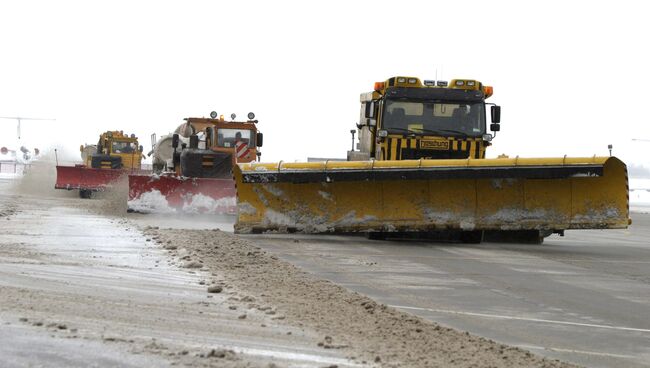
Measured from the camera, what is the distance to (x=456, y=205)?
48.9 feet

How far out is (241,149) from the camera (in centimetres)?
2539

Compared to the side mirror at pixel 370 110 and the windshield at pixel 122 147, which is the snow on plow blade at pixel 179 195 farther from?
the windshield at pixel 122 147

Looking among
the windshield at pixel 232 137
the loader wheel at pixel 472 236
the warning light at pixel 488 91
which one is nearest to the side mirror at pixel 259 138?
the windshield at pixel 232 137

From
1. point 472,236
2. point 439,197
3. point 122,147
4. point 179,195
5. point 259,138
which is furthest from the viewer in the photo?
point 122,147

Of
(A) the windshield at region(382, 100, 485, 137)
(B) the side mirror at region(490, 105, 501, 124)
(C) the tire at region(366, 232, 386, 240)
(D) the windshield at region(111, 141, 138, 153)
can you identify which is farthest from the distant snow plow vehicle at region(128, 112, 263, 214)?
(D) the windshield at region(111, 141, 138, 153)

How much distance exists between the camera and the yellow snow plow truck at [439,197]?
14.4 m

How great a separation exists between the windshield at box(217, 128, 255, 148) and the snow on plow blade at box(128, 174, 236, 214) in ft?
10.9

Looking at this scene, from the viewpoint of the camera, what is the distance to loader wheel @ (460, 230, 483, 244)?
50.7 ft

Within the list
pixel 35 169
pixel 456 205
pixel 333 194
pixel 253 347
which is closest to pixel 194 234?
pixel 333 194

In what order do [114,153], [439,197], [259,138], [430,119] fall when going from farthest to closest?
[114,153] < [259,138] < [430,119] < [439,197]

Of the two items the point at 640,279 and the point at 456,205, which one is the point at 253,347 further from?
the point at 456,205

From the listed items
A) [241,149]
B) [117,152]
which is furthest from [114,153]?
[241,149]

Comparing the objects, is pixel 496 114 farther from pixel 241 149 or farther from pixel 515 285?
pixel 241 149

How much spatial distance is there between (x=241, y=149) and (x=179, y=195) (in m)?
3.64
